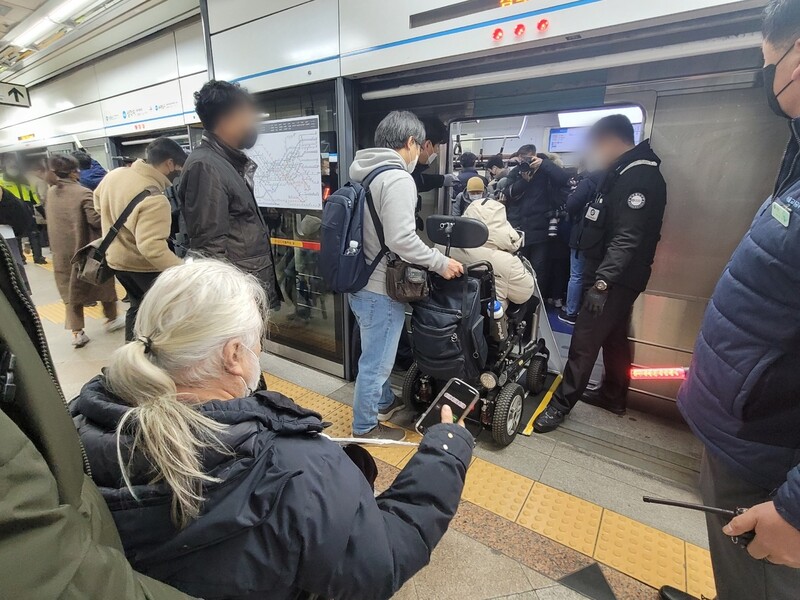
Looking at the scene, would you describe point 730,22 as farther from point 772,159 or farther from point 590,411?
point 590,411

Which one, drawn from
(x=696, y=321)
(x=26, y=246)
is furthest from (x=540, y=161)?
(x=26, y=246)

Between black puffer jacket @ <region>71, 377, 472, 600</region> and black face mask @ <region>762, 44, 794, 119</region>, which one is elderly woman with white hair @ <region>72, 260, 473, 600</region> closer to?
black puffer jacket @ <region>71, 377, 472, 600</region>

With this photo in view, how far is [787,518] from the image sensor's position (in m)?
0.85

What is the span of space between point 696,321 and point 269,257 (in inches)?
114

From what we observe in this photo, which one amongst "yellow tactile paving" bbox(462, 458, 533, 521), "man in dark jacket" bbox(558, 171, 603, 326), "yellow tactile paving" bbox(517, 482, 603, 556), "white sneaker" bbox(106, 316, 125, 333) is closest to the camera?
"yellow tactile paving" bbox(517, 482, 603, 556)

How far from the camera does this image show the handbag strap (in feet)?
8.80

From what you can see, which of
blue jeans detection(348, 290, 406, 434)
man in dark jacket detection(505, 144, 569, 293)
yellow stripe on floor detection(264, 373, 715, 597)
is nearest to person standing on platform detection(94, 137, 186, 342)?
blue jeans detection(348, 290, 406, 434)

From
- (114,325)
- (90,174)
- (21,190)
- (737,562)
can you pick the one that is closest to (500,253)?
(737,562)

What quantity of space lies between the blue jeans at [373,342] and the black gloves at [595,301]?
118 centimetres

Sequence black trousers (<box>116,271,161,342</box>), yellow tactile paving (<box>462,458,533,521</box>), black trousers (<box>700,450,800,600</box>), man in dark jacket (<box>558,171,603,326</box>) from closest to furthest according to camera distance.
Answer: black trousers (<box>700,450,800,600</box>) → yellow tactile paving (<box>462,458,533,521</box>) → black trousers (<box>116,271,161,342</box>) → man in dark jacket (<box>558,171,603,326</box>)

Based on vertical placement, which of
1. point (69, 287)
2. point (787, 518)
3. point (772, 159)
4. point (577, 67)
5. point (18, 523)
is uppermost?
point (577, 67)

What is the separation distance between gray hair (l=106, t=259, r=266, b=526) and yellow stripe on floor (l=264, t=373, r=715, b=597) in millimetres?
1741

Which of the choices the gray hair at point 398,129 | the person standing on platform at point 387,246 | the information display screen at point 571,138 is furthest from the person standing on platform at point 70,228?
the information display screen at point 571,138

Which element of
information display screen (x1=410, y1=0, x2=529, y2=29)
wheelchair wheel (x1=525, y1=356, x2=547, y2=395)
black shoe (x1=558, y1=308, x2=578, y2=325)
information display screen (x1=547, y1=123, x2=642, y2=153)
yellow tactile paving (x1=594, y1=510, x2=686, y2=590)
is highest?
information display screen (x1=410, y1=0, x2=529, y2=29)
